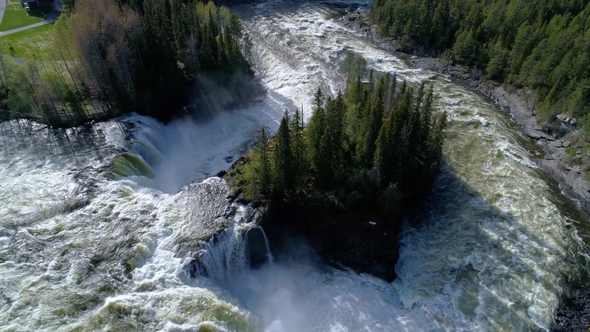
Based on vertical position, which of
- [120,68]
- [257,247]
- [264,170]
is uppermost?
[120,68]

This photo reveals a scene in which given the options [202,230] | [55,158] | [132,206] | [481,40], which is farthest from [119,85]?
[481,40]

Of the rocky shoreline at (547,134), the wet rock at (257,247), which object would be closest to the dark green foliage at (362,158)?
the wet rock at (257,247)

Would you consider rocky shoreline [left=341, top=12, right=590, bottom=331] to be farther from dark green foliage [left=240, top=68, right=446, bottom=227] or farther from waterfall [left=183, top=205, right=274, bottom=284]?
waterfall [left=183, top=205, right=274, bottom=284]

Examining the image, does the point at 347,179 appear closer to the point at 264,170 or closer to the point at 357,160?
the point at 357,160

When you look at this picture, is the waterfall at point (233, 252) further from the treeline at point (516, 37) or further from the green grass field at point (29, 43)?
the green grass field at point (29, 43)

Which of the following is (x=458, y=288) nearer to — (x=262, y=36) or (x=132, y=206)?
(x=132, y=206)

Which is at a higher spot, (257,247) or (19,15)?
(19,15)

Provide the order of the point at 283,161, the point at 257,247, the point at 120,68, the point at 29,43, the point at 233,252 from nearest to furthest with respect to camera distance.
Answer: the point at 233,252 < the point at 257,247 < the point at 283,161 < the point at 120,68 < the point at 29,43

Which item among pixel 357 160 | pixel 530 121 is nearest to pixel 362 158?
pixel 357 160
